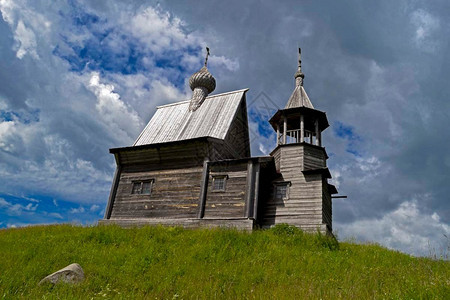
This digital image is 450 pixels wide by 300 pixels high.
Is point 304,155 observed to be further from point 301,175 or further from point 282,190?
point 282,190

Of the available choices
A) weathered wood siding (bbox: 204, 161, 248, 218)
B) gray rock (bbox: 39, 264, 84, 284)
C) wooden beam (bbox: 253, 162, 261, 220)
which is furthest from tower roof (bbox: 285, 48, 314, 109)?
gray rock (bbox: 39, 264, 84, 284)

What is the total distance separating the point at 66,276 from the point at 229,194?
10.2 meters

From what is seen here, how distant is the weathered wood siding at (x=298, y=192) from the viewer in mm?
17375

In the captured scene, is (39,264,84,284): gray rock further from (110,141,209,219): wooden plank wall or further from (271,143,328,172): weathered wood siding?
(271,143,328,172): weathered wood siding

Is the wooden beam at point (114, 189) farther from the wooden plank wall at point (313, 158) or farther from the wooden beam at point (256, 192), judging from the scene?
the wooden plank wall at point (313, 158)

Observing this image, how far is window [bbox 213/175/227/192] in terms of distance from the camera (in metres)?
18.0

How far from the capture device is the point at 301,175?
18.7 m

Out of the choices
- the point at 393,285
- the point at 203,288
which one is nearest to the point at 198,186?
the point at 203,288

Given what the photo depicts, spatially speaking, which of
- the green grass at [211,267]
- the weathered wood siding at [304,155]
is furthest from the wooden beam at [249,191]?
the weathered wood siding at [304,155]

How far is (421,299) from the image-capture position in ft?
17.5

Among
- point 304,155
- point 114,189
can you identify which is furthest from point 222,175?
point 114,189

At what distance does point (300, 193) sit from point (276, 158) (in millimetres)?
3055

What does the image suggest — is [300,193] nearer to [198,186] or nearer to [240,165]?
[240,165]

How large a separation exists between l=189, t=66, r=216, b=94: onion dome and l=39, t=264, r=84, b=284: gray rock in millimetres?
19200
